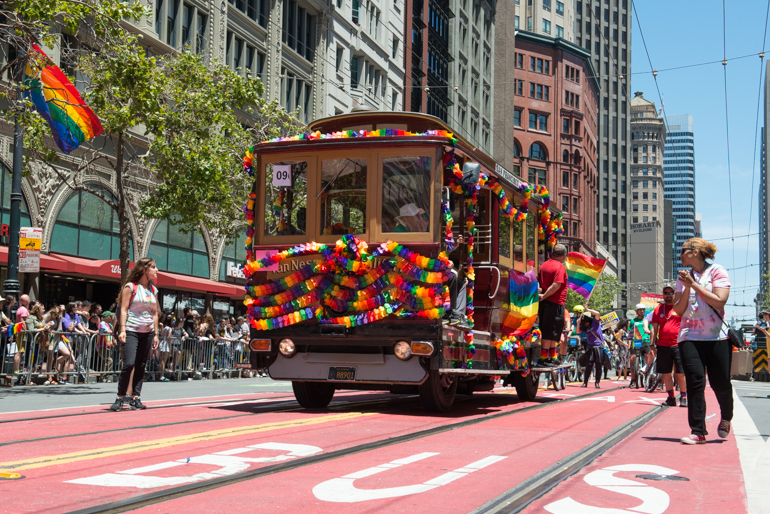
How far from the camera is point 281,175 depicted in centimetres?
1098

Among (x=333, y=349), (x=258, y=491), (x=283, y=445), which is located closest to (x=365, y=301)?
(x=333, y=349)

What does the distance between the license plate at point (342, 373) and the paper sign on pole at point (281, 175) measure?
2.22 m

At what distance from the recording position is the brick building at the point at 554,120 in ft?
340

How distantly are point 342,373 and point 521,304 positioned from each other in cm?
314

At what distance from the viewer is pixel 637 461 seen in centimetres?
707

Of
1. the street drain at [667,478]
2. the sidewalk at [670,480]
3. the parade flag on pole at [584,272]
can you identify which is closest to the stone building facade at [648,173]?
the parade flag on pole at [584,272]

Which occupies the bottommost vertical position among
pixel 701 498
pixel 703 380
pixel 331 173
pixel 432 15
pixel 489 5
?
pixel 701 498

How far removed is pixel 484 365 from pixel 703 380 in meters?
3.38

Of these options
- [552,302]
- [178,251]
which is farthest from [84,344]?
[178,251]

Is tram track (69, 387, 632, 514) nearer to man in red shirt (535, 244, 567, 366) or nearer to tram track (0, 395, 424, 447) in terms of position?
tram track (0, 395, 424, 447)

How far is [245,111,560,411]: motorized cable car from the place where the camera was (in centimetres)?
1020

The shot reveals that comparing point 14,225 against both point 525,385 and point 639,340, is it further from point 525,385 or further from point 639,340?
point 639,340

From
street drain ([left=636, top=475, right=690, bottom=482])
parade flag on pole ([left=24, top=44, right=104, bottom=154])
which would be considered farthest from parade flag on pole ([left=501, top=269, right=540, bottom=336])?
parade flag on pole ([left=24, top=44, right=104, bottom=154])

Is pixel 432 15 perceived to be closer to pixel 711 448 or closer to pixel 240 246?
pixel 240 246
